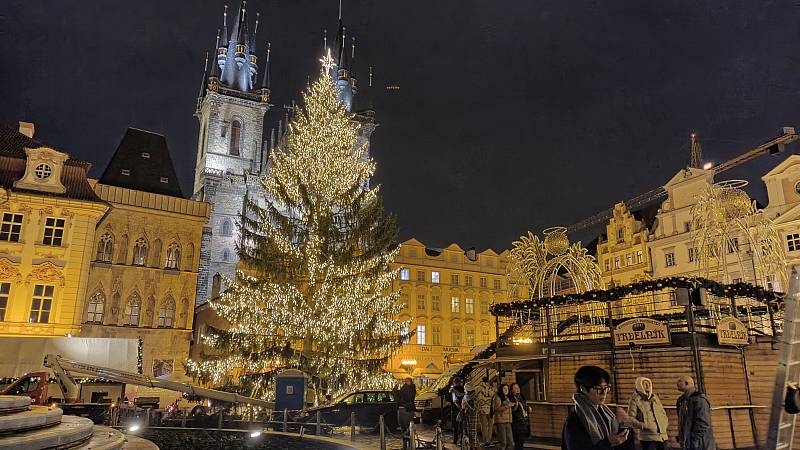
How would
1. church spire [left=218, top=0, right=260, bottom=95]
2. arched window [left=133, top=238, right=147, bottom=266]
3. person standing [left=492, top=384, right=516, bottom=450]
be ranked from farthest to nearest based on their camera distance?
church spire [left=218, top=0, right=260, bottom=95] → arched window [left=133, top=238, right=147, bottom=266] → person standing [left=492, top=384, right=516, bottom=450]

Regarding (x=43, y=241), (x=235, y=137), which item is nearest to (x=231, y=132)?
(x=235, y=137)

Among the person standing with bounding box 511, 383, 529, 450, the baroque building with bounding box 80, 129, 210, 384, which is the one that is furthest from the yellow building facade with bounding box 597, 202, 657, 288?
the person standing with bounding box 511, 383, 529, 450

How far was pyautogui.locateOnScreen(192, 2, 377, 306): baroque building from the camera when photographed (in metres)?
68.0

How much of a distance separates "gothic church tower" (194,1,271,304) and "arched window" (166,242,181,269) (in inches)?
1032

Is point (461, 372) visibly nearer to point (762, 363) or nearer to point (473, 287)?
point (762, 363)

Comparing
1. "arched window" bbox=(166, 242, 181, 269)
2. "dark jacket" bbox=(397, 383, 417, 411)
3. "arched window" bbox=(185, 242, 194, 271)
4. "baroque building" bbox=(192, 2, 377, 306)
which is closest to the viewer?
"dark jacket" bbox=(397, 383, 417, 411)

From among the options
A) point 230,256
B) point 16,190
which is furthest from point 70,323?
point 230,256

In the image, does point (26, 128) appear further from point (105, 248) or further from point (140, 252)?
point (140, 252)

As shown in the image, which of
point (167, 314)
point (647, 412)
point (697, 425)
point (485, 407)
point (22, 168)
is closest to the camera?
point (697, 425)

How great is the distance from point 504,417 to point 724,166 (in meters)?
55.0

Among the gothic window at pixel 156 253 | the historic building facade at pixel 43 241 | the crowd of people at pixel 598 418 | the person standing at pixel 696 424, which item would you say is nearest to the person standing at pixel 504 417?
the crowd of people at pixel 598 418

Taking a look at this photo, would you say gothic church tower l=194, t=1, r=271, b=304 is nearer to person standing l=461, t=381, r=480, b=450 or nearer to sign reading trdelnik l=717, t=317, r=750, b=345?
person standing l=461, t=381, r=480, b=450

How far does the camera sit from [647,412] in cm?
858

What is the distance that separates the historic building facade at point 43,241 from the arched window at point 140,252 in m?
4.16
